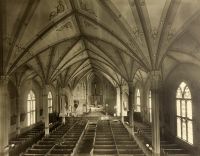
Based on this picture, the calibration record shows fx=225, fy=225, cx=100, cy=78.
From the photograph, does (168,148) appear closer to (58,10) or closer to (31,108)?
(58,10)

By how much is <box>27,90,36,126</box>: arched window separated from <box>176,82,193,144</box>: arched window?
20.4 m

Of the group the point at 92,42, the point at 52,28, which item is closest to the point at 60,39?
the point at 52,28

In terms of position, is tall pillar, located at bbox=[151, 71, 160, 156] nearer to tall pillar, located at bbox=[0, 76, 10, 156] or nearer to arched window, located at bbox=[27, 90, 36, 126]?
tall pillar, located at bbox=[0, 76, 10, 156]

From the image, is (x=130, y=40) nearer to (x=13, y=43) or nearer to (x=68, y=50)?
(x=13, y=43)

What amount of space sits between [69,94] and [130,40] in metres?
29.2

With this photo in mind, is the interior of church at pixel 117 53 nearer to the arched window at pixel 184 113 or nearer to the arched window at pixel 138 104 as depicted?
the arched window at pixel 184 113

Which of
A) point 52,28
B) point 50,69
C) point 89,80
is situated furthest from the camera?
point 89,80

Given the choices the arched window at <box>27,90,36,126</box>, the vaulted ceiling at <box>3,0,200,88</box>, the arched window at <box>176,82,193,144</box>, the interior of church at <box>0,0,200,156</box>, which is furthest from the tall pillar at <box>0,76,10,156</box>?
the arched window at <box>27,90,36,126</box>

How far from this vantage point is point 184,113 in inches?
752

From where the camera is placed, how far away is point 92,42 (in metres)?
19.9

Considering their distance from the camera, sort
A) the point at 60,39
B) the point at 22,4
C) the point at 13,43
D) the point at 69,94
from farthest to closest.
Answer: the point at 69,94 → the point at 60,39 → the point at 13,43 → the point at 22,4

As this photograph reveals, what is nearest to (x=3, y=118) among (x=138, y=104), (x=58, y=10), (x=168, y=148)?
(x=58, y=10)

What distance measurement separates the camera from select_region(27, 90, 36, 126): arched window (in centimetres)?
3156

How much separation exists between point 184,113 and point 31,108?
2174 cm
